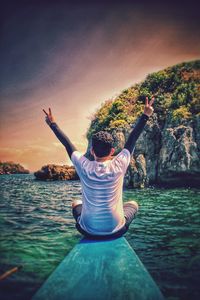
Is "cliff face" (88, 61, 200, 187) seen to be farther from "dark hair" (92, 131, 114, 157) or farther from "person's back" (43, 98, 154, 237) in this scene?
"dark hair" (92, 131, 114, 157)

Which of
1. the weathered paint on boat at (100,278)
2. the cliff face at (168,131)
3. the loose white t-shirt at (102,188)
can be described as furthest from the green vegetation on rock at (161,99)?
the weathered paint on boat at (100,278)

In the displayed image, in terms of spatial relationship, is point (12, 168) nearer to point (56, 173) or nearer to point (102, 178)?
point (56, 173)

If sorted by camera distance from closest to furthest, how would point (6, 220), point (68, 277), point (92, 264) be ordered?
point (68, 277), point (92, 264), point (6, 220)

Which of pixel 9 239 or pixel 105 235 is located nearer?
pixel 105 235

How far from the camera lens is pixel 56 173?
41.7 m

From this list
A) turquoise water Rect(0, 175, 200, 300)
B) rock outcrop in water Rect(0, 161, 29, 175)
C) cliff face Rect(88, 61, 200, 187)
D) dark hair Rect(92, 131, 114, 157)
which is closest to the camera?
turquoise water Rect(0, 175, 200, 300)

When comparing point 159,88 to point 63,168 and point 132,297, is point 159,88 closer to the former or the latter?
point 63,168

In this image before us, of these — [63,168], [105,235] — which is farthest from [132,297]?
[63,168]

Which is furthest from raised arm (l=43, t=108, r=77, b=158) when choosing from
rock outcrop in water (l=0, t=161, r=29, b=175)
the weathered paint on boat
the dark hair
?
rock outcrop in water (l=0, t=161, r=29, b=175)

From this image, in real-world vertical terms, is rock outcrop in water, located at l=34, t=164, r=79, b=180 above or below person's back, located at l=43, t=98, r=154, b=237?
above

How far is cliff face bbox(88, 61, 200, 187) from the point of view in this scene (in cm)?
2069

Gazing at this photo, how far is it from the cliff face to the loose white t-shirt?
1758 cm

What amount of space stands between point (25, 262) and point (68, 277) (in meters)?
1.35

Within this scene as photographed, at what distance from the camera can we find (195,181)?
20.7 m
